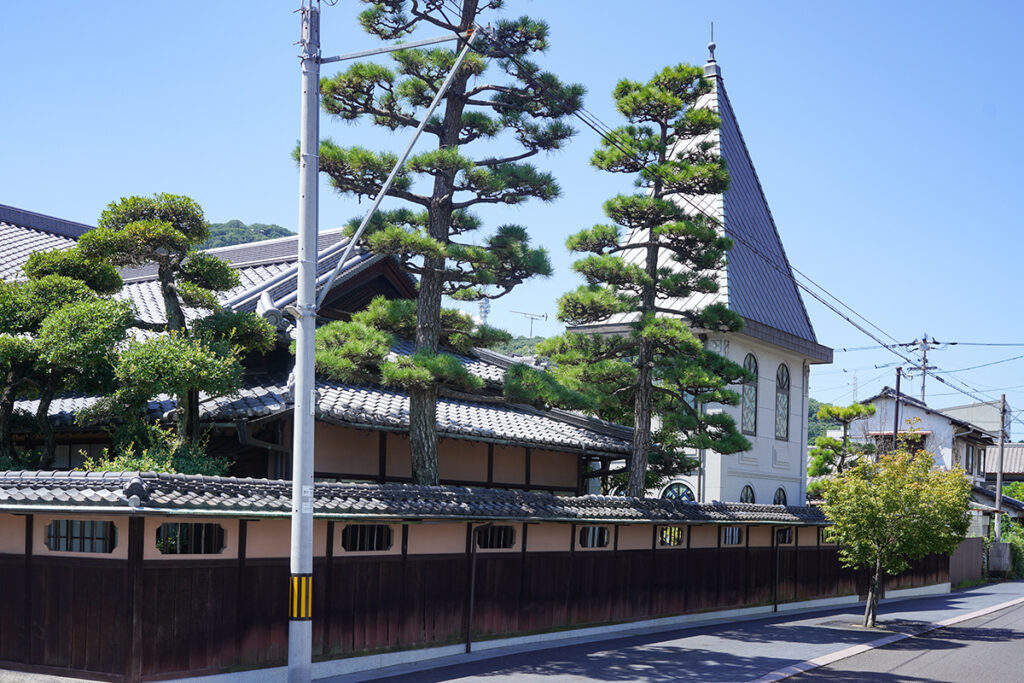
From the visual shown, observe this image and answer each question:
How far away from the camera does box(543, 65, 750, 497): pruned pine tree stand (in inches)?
888

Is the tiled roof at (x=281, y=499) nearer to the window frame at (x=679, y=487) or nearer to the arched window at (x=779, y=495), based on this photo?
the window frame at (x=679, y=487)

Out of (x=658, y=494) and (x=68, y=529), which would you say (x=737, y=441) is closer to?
(x=658, y=494)

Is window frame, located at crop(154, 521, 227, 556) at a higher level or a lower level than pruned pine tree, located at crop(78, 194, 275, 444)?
lower

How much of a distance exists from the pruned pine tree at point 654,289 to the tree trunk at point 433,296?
5.18 metres

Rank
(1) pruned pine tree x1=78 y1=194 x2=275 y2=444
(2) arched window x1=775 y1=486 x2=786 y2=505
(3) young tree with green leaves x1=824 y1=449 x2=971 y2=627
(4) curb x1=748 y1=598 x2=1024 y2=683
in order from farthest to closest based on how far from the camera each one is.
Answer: (2) arched window x1=775 y1=486 x2=786 y2=505
(3) young tree with green leaves x1=824 y1=449 x2=971 y2=627
(4) curb x1=748 y1=598 x2=1024 y2=683
(1) pruned pine tree x1=78 y1=194 x2=275 y2=444

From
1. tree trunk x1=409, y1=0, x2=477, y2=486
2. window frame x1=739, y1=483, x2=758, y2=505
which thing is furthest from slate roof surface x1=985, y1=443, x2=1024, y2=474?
tree trunk x1=409, y1=0, x2=477, y2=486

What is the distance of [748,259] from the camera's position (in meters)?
34.5

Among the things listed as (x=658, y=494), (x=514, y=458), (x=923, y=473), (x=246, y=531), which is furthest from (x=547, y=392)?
(x=658, y=494)

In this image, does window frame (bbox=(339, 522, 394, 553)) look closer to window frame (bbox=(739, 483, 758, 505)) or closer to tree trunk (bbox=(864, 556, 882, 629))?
tree trunk (bbox=(864, 556, 882, 629))

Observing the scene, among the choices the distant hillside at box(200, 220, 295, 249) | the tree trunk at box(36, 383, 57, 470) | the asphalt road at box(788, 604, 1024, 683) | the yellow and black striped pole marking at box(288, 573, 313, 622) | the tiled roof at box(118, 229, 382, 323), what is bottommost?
the asphalt road at box(788, 604, 1024, 683)

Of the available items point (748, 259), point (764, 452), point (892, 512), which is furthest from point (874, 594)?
point (748, 259)

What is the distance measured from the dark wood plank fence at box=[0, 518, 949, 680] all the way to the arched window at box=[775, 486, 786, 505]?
12.6 meters

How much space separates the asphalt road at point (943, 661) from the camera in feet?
52.9

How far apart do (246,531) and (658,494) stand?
63.7 feet
